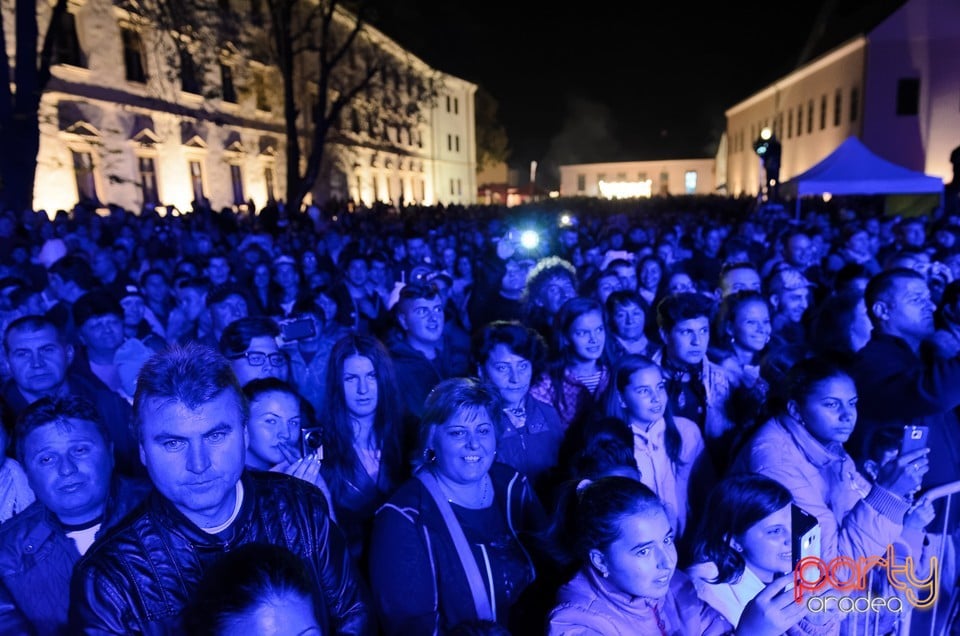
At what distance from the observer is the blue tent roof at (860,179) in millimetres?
13805

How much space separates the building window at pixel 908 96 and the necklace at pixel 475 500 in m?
34.9

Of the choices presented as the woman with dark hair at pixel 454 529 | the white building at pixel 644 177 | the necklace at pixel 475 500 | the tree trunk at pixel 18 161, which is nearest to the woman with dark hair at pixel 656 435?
the woman with dark hair at pixel 454 529

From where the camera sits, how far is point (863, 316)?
3.74m

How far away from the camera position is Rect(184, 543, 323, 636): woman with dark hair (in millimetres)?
1334

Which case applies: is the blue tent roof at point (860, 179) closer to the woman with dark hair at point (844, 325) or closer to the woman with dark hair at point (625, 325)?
the woman with dark hair at point (844, 325)

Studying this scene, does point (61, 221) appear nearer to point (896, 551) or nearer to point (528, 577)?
point (528, 577)

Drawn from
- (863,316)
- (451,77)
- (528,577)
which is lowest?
(528,577)

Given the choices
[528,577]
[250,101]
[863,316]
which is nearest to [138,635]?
[528,577]

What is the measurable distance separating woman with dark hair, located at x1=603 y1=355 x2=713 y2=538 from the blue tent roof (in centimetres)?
1243

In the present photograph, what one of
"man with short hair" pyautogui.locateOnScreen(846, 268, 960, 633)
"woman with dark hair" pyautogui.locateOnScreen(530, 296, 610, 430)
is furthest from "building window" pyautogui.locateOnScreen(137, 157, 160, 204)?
"man with short hair" pyautogui.locateOnScreen(846, 268, 960, 633)

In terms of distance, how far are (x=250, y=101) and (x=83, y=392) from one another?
86.6 ft

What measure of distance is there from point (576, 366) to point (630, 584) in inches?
77.8

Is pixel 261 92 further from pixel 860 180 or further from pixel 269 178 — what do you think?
pixel 860 180

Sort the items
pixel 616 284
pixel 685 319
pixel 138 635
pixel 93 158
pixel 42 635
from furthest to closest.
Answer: pixel 93 158 < pixel 616 284 < pixel 685 319 < pixel 42 635 < pixel 138 635
